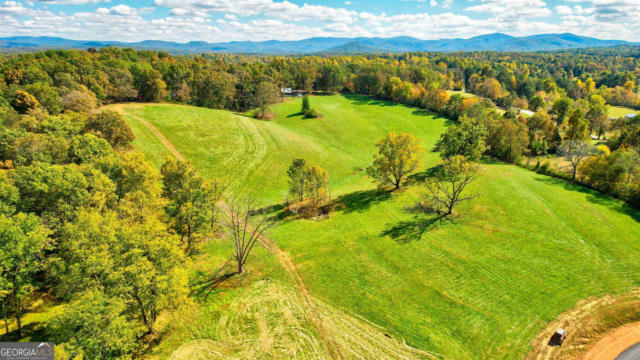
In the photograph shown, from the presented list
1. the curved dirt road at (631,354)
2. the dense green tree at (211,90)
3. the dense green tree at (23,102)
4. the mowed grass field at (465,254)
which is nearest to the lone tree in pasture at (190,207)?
the mowed grass field at (465,254)

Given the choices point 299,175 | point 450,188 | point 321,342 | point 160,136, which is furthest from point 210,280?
point 160,136

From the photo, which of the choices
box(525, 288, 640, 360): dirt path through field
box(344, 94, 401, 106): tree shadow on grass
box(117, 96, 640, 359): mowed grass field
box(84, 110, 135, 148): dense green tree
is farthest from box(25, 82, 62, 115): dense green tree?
box(344, 94, 401, 106): tree shadow on grass

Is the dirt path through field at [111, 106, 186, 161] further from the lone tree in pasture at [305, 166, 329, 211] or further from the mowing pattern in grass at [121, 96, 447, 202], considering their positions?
the lone tree in pasture at [305, 166, 329, 211]

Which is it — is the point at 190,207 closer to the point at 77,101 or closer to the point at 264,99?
the point at 77,101

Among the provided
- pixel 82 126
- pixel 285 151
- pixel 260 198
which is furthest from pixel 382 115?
pixel 82 126

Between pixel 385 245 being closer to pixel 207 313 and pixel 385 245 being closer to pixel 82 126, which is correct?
pixel 207 313

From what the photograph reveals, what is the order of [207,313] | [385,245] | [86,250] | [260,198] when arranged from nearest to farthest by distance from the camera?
[86,250] → [207,313] → [385,245] → [260,198]
